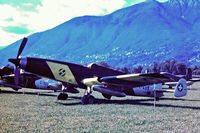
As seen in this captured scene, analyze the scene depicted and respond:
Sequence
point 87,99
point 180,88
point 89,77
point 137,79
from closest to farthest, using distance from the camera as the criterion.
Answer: point 180,88
point 137,79
point 87,99
point 89,77

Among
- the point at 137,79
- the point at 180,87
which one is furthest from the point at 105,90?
the point at 180,87

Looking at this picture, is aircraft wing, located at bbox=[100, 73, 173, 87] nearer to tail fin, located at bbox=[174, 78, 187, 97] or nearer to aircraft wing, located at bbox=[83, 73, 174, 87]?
aircraft wing, located at bbox=[83, 73, 174, 87]

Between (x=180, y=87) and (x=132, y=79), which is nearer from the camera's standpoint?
(x=180, y=87)

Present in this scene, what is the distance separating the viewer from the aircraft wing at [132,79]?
12279 mm

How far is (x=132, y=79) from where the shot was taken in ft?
43.9

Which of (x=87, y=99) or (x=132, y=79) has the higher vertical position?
(x=132, y=79)

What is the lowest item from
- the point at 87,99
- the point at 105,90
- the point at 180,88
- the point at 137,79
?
the point at 87,99

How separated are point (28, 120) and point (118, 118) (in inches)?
123

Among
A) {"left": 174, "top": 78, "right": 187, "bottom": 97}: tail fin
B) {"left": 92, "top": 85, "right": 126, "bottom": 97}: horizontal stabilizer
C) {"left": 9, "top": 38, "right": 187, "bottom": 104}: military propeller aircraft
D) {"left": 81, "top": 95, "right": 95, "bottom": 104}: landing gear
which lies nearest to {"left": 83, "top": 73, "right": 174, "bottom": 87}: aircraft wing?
{"left": 9, "top": 38, "right": 187, "bottom": 104}: military propeller aircraft

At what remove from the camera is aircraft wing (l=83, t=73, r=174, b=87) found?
483 inches

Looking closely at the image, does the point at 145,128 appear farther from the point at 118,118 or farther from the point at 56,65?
the point at 56,65

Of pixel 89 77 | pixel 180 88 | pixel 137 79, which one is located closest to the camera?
pixel 180 88

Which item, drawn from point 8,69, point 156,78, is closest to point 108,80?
point 156,78

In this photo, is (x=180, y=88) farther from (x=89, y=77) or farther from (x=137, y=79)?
(x=89, y=77)
